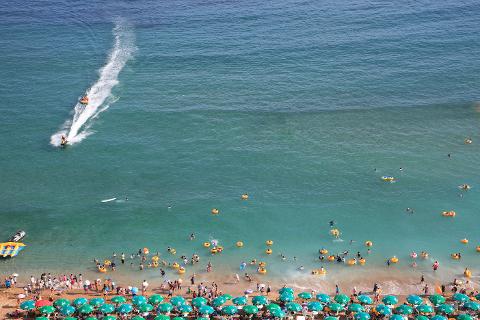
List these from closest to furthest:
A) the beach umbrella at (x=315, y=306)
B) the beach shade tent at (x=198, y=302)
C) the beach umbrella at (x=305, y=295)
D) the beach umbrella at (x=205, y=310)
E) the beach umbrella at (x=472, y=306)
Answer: the beach umbrella at (x=205, y=310) → the beach umbrella at (x=472, y=306) → the beach umbrella at (x=315, y=306) → the beach shade tent at (x=198, y=302) → the beach umbrella at (x=305, y=295)

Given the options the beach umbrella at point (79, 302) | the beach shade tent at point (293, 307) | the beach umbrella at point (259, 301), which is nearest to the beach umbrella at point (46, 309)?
the beach umbrella at point (79, 302)

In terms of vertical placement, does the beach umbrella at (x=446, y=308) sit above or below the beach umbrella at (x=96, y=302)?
below

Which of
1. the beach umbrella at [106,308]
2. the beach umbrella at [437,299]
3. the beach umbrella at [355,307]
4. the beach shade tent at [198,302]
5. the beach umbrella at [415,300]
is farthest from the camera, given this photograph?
the beach umbrella at [437,299]

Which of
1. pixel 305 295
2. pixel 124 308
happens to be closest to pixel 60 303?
pixel 124 308

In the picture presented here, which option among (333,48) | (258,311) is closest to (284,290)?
(258,311)

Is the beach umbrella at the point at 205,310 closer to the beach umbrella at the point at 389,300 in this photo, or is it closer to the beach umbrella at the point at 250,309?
the beach umbrella at the point at 250,309

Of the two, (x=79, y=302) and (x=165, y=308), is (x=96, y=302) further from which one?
(x=165, y=308)

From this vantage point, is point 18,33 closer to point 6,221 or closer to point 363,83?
point 6,221
